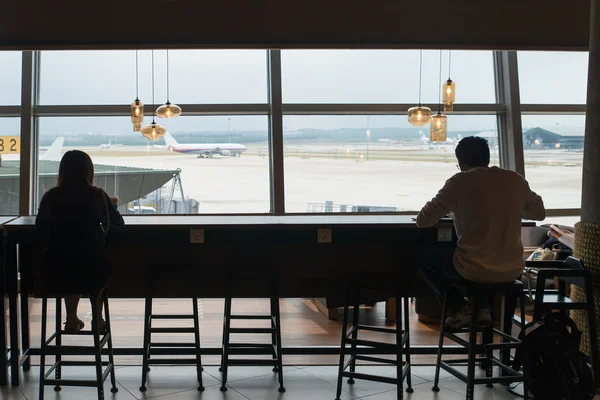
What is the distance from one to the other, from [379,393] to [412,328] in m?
1.67

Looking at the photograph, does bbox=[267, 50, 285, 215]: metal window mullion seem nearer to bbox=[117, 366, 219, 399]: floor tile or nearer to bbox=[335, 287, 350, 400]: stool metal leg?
bbox=[117, 366, 219, 399]: floor tile

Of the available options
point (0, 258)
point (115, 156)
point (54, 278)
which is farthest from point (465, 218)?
point (115, 156)

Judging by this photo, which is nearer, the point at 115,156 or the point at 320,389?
the point at 320,389

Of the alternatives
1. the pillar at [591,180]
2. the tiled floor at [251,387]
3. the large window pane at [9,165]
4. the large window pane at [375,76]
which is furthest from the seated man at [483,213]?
the large window pane at [9,165]

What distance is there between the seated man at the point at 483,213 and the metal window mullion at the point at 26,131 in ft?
16.8

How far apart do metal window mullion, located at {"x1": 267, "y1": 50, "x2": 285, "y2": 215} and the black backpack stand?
403cm

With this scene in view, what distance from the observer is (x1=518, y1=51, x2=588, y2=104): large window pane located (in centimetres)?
734

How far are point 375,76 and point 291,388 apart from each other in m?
4.48

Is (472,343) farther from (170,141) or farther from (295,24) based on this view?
(170,141)

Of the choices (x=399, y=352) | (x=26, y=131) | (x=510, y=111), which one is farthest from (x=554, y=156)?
(x=26, y=131)

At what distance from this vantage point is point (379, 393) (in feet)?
12.1

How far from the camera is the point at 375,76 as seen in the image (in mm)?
7227

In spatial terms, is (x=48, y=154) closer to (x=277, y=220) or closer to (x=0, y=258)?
(x=0, y=258)

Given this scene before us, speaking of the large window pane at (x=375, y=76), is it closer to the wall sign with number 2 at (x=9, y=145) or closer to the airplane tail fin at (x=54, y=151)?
the airplane tail fin at (x=54, y=151)
